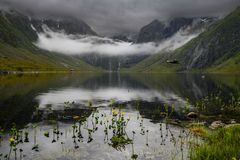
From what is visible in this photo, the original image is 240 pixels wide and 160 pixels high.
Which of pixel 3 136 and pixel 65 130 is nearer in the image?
pixel 3 136

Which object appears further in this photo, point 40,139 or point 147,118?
point 147,118

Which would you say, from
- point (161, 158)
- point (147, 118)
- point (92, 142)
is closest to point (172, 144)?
point (161, 158)

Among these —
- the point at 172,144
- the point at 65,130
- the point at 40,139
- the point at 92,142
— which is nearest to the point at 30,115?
the point at 65,130

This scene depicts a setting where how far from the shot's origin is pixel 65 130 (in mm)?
32625

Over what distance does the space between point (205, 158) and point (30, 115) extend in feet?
109

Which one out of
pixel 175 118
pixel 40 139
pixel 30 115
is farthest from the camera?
pixel 30 115

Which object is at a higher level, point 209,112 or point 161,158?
point 209,112

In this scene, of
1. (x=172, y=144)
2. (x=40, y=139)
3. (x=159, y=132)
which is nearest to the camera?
(x=172, y=144)

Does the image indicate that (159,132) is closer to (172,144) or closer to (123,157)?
(172,144)

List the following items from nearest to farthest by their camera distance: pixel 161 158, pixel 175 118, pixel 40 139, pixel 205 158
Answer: pixel 205 158 < pixel 161 158 < pixel 40 139 < pixel 175 118

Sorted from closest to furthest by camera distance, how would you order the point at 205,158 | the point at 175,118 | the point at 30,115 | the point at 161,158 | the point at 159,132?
the point at 205,158 < the point at 161,158 < the point at 159,132 < the point at 175,118 < the point at 30,115

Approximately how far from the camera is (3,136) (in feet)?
95.8

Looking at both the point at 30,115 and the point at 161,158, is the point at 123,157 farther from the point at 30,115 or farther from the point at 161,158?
the point at 30,115

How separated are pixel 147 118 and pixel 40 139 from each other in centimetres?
1813
